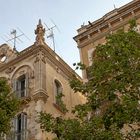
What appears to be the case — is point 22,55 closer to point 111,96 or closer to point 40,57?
point 40,57

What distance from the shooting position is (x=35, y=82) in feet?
97.9

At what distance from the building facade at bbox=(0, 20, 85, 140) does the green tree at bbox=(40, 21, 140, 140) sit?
32.5 ft

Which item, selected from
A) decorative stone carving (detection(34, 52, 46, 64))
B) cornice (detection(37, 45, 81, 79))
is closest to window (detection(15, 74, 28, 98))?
decorative stone carving (detection(34, 52, 46, 64))

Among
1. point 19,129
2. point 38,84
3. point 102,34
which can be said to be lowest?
point 19,129

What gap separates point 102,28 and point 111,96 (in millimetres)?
11705

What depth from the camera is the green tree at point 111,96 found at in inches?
626

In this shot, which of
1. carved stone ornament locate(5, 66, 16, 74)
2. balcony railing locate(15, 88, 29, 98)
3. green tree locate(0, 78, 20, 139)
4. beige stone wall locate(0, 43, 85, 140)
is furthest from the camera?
carved stone ornament locate(5, 66, 16, 74)

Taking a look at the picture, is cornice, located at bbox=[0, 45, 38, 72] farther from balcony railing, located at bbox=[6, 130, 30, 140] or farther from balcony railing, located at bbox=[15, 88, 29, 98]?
balcony railing, located at bbox=[6, 130, 30, 140]

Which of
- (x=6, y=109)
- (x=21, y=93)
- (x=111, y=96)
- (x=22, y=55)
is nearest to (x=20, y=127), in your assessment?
(x=21, y=93)

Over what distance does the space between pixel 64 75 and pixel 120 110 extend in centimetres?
1747

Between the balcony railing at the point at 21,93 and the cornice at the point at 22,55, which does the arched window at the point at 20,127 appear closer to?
the balcony railing at the point at 21,93

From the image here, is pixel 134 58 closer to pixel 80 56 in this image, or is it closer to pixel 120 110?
pixel 120 110

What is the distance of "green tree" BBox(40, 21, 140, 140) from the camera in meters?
15.9

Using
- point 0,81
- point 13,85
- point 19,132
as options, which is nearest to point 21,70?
point 13,85
